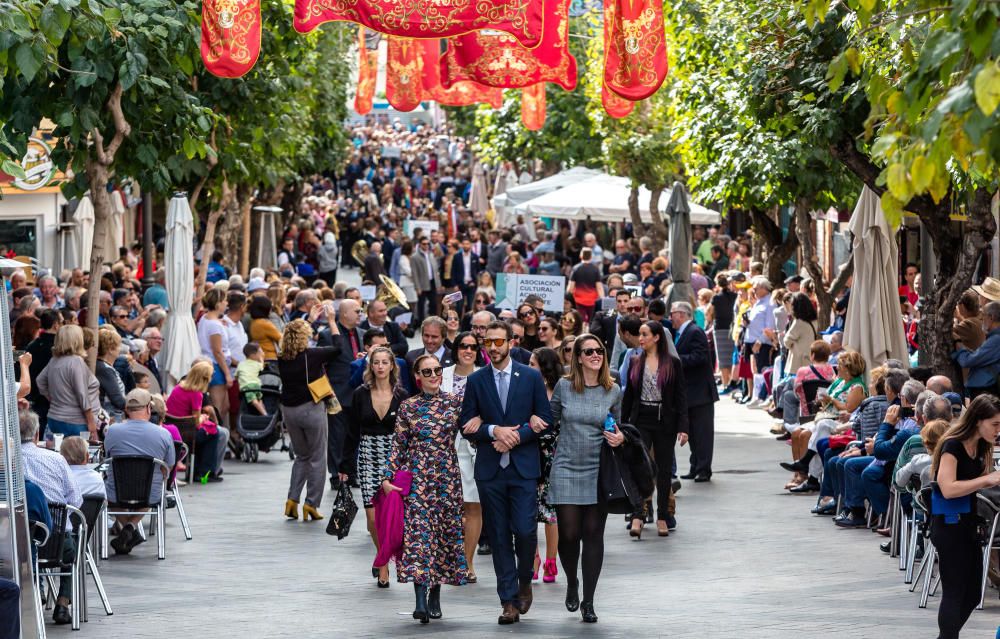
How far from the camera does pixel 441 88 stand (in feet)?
79.0

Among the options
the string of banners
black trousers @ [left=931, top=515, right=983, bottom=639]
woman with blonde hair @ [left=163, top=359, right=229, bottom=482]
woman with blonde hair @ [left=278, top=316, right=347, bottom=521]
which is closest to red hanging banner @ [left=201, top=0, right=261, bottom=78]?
the string of banners

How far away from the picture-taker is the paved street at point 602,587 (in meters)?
10.8

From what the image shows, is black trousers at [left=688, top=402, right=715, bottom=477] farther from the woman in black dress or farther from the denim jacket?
the woman in black dress

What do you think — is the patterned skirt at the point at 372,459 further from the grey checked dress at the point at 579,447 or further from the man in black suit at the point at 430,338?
the grey checked dress at the point at 579,447

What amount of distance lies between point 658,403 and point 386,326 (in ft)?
12.8

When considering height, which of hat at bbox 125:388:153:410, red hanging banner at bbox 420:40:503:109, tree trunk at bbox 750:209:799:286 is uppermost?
red hanging banner at bbox 420:40:503:109

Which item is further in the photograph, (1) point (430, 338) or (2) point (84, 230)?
(2) point (84, 230)

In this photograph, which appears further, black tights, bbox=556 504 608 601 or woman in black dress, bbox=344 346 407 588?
woman in black dress, bbox=344 346 407 588

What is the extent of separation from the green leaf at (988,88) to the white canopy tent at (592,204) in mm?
27939

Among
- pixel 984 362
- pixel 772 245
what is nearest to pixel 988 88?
pixel 984 362

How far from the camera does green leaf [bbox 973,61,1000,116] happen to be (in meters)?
5.51

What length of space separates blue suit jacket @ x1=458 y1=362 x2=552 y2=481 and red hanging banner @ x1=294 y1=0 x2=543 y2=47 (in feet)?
17.4

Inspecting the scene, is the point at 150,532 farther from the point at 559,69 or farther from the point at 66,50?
the point at 559,69

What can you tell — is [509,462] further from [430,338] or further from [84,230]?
[84,230]
